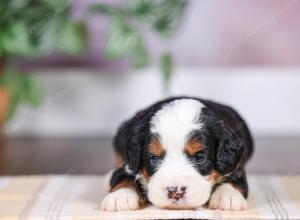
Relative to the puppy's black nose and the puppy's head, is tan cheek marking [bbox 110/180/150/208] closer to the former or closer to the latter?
the puppy's head

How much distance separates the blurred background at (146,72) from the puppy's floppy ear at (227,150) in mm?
1718

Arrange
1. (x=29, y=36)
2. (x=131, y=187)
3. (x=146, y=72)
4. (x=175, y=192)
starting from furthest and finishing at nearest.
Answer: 1. (x=146, y=72)
2. (x=29, y=36)
3. (x=131, y=187)
4. (x=175, y=192)

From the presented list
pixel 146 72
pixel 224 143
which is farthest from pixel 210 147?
pixel 146 72

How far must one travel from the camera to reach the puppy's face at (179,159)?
2062 mm

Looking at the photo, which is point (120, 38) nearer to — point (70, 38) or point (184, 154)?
point (70, 38)

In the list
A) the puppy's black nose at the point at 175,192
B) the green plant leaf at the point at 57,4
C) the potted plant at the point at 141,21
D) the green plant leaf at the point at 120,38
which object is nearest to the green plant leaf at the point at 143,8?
the potted plant at the point at 141,21

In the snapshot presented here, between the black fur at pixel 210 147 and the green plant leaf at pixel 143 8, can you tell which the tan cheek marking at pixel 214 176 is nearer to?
the black fur at pixel 210 147

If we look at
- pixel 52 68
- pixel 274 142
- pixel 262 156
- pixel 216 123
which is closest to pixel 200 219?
pixel 216 123

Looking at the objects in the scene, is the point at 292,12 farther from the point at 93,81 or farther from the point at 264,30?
the point at 93,81

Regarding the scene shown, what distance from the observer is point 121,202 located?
7.23ft

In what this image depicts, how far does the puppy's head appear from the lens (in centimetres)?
207

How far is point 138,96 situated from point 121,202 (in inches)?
88.3

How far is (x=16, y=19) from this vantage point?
3814 millimetres

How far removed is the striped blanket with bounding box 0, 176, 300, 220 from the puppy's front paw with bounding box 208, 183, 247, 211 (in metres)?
0.03
